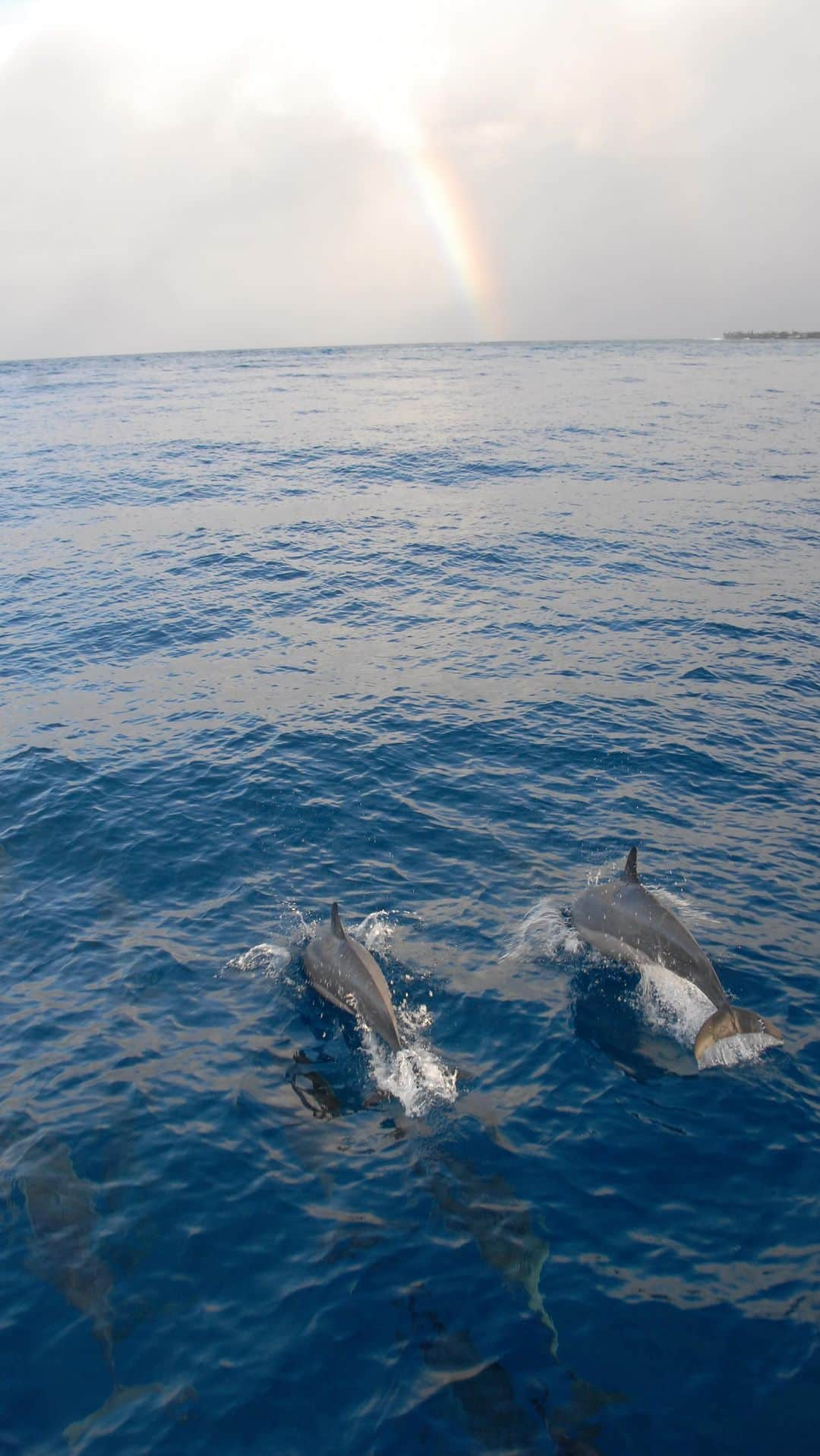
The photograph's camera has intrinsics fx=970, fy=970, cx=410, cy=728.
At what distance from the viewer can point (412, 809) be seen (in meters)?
25.5

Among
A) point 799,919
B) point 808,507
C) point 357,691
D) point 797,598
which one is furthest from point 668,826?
point 808,507

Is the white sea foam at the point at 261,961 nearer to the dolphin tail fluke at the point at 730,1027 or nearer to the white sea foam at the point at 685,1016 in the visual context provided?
the white sea foam at the point at 685,1016

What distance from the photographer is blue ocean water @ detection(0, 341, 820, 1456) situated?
40.4 feet

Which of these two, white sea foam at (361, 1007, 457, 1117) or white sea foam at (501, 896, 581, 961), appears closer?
white sea foam at (361, 1007, 457, 1117)

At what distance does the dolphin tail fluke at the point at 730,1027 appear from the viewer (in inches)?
664

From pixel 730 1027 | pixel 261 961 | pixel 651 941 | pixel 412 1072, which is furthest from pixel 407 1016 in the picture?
pixel 730 1027

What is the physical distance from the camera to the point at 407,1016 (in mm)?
18344

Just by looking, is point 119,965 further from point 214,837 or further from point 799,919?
point 799,919

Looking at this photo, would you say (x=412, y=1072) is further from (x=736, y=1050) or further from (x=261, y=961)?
(x=736, y=1050)

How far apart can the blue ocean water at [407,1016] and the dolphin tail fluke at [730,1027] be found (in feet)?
1.55

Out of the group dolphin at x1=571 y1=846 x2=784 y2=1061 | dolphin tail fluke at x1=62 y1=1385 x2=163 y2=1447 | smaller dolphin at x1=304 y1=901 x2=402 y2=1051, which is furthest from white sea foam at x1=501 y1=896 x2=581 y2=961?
dolphin tail fluke at x1=62 y1=1385 x2=163 y2=1447

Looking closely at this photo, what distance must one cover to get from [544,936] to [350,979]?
4581mm

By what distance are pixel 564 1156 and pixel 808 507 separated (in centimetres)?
4991

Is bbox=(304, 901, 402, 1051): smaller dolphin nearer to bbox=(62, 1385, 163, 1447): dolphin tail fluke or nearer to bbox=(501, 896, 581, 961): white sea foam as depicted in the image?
bbox=(501, 896, 581, 961): white sea foam
